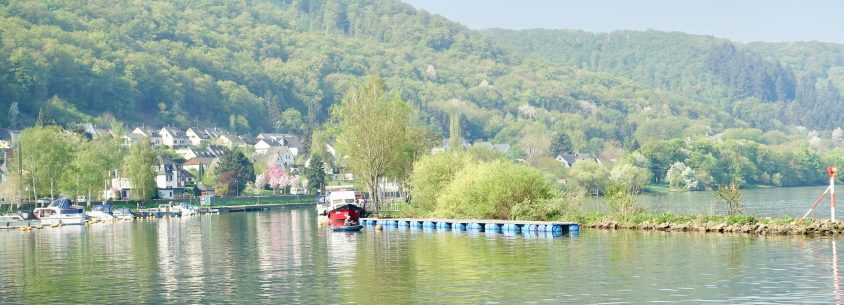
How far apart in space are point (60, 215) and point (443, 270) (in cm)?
7761

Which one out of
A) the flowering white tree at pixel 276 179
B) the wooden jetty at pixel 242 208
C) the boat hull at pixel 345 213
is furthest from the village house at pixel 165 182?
the boat hull at pixel 345 213

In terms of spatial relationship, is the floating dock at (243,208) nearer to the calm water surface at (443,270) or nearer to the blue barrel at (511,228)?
the calm water surface at (443,270)

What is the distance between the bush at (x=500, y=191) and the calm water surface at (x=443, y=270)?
6129mm

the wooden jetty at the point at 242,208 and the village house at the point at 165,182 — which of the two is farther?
the village house at the point at 165,182

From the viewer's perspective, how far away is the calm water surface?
38000mm

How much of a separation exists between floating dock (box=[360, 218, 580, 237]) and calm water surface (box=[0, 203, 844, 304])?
1.97 m

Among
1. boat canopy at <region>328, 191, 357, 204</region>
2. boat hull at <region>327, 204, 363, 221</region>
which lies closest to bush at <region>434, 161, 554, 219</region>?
boat hull at <region>327, 204, 363, 221</region>

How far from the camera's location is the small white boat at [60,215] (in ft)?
373

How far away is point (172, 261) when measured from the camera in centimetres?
5791

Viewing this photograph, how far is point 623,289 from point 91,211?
3909 inches

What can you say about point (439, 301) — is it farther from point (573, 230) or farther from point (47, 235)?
point (47, 235)

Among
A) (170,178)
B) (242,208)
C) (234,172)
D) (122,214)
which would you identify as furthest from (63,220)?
(170,178)

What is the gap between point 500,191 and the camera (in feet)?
247

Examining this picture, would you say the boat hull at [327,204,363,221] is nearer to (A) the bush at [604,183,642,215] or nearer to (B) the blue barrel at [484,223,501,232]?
(B) the blue barrel at [484,223,501,232]
